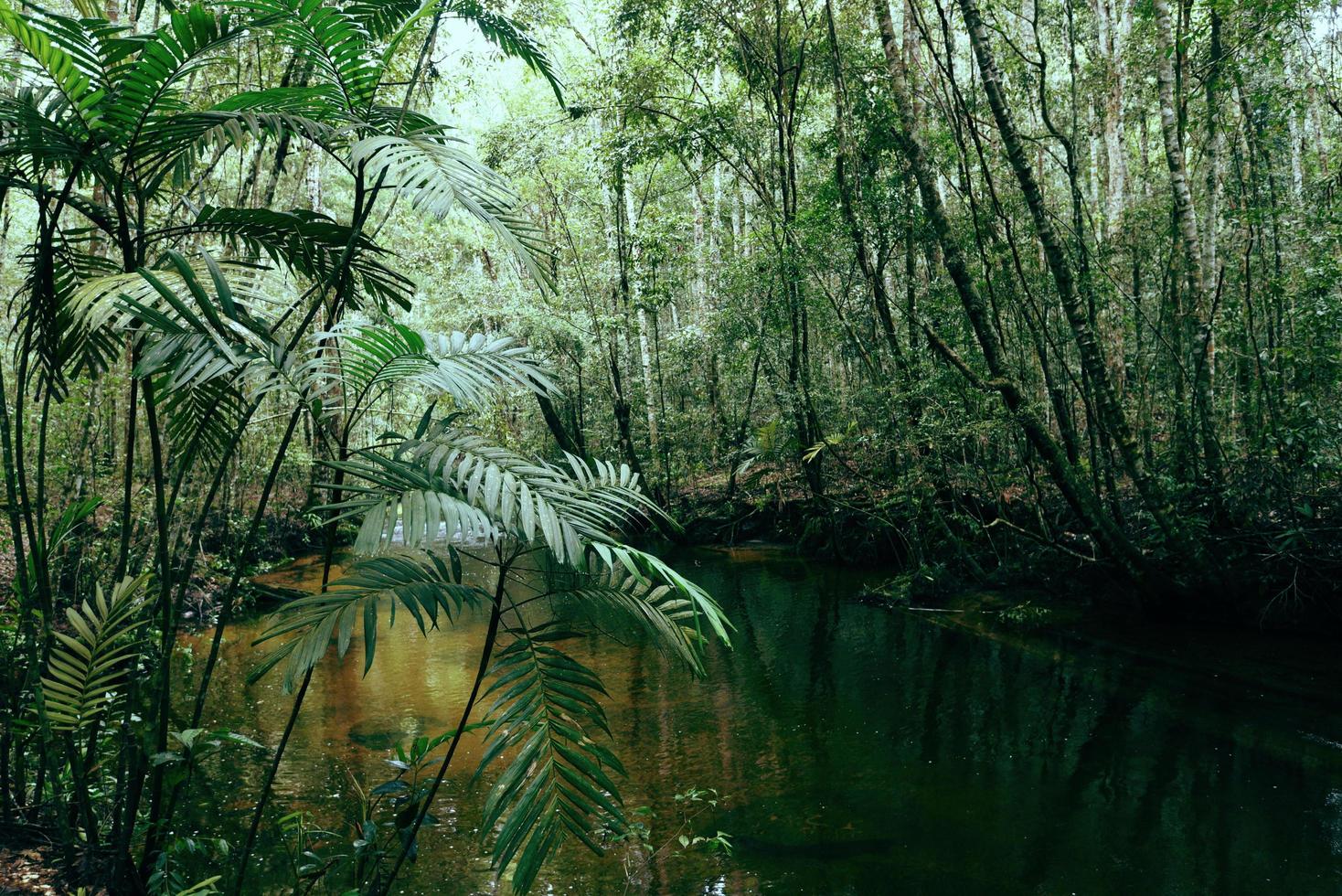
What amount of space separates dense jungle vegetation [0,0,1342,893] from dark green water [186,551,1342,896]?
38 centimetres

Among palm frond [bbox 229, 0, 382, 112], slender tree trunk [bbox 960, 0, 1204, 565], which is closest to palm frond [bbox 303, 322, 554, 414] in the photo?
palm frond [bbox 229, 0, 382, 112]

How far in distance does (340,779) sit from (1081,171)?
46.0 feet

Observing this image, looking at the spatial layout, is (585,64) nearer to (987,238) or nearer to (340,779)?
(987,238)

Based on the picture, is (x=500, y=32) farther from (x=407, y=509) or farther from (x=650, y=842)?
(x=650, y=842)

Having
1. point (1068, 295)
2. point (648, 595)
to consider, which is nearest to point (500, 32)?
point (648, 595)

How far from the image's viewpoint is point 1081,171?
13.6 m

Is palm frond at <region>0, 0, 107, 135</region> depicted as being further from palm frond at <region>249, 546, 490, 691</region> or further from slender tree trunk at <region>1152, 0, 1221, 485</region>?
slender tree trunk at <region>1152, 0, 1221, 485</region>

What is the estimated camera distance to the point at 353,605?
1.83 metres

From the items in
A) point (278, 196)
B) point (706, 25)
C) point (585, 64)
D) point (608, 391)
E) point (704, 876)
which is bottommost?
point (704, 876)

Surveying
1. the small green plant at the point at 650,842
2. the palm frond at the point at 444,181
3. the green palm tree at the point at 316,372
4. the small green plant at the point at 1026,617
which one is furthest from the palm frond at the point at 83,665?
the small green plant at the point at 1026,617

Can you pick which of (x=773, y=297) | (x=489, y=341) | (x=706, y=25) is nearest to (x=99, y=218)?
(x=489, y=341)

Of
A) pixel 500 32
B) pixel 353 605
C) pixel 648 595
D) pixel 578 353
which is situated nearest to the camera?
pixel 353 605

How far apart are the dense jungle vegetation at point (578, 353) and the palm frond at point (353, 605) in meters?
0.02

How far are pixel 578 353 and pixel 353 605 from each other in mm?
13831
